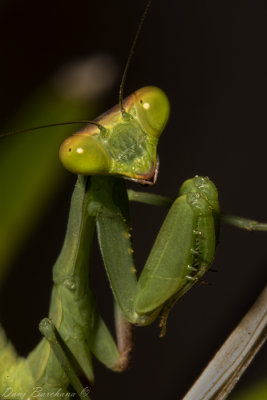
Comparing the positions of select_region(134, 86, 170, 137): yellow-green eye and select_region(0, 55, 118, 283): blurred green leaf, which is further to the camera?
select_region(0, 55, 118, 283): blurred green leaf

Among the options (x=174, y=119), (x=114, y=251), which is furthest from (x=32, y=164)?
(x=174, y=119)

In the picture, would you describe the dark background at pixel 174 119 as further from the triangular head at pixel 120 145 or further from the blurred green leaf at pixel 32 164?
the triangular head at pixel 120 145

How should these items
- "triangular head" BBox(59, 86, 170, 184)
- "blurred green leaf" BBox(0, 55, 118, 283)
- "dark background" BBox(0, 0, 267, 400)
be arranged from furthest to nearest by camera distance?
"dark background" BBox(0, 0, 267, 400)
"blurred green leaf" BBox(0, 55, 118, 283)
"triangular head" BBox(59, 86, 170, 184)

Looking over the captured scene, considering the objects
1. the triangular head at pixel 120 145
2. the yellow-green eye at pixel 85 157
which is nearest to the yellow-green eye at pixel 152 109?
the triangular head at pixel 120 145

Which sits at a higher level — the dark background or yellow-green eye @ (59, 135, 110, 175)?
yellow-green eye @ (59, 135, 110, 175)

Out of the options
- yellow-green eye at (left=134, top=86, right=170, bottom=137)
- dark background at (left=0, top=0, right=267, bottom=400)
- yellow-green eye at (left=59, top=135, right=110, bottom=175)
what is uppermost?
yellow-green eye at (left=134, top=86, right=170, bottom=137)

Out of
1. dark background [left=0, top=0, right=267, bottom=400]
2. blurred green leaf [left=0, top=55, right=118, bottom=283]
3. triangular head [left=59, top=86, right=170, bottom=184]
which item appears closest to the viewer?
triangular head [left=59, top=86, right=170, bottom=184]

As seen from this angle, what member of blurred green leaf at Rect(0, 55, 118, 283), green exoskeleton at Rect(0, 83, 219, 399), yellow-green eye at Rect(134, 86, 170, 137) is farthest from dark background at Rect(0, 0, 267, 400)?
yellow-green eye at Rect(134, 86, 170, 137)

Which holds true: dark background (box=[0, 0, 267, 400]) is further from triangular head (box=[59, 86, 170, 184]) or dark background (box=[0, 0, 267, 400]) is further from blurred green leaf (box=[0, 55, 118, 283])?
triangular head (box=[59, 86, 170, 184])
